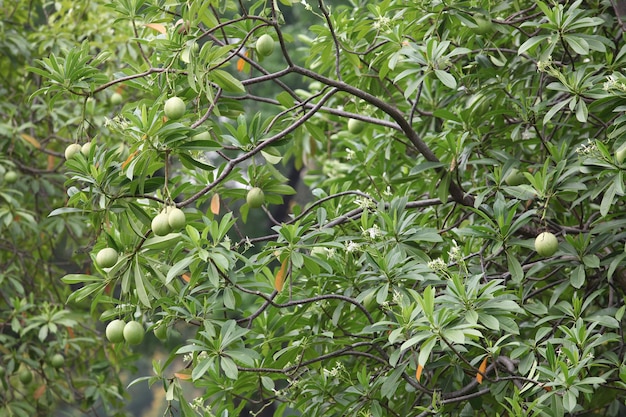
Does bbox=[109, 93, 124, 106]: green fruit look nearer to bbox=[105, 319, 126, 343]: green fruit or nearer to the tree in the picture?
the tree

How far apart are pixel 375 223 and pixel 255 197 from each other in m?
0.35

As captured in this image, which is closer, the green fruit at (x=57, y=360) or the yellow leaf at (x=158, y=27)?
the yellow leaf at (x=158, y=27)

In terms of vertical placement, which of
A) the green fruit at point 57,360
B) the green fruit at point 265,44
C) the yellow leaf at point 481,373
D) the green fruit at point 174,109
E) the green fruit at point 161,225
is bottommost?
the green fruit at point 57,360

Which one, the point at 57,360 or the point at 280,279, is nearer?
the point at 280,279

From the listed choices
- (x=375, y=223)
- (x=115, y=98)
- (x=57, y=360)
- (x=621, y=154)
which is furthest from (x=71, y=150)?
(x=57, y=360)

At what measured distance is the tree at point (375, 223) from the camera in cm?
179

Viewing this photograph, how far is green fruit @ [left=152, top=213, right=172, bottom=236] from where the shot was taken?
5.47 feet

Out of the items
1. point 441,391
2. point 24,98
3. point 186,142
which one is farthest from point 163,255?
point 24,98

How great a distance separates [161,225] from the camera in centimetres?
167

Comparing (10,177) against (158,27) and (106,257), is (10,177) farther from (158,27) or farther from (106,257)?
(106,257)

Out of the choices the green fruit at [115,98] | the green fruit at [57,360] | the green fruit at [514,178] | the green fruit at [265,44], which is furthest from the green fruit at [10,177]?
the green fruit at [514,178]

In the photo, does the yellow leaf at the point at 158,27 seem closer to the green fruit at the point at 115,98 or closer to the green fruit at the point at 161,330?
the green fruit at the point at 161,330

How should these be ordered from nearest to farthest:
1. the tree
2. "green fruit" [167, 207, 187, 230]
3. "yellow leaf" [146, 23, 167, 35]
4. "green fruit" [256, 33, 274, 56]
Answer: "green fruit" [167, 207, 187, 230] → the tree → "green fruit" [256, 33, 274, 56] → "yellow leaf" [146, 23, 167, 35]

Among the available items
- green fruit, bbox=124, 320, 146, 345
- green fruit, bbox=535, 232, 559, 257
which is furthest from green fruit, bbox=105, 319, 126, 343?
green fruit, bbox=535, 232, 559, 257
